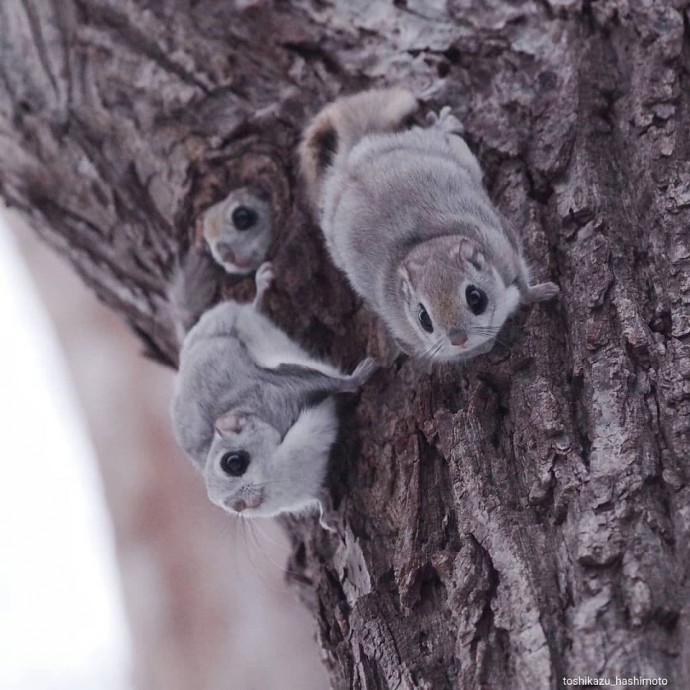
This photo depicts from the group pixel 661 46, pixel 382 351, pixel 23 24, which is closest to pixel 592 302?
pixel 382 351

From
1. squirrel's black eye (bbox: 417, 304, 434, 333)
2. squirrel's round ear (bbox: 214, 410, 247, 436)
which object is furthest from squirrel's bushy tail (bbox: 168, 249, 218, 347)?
squirrel's black eye (bbox: 417, 304, 434, 333)

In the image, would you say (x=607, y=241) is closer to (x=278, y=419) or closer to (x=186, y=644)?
(x=278, y=419)

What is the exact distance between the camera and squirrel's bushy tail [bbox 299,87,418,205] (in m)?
3.12

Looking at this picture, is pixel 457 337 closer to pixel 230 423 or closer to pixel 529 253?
pixel 529 253

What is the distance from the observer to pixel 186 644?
477 cm

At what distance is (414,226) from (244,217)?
660 millimetres

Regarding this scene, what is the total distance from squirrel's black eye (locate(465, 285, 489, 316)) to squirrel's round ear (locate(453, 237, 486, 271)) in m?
0.07

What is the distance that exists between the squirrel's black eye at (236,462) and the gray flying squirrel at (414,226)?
597 mm

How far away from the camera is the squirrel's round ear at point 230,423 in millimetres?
2861

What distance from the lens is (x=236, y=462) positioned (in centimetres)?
286

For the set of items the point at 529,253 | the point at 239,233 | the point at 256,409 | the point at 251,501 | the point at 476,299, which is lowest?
the point at 251,501

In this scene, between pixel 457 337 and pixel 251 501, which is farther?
pixel 251 501

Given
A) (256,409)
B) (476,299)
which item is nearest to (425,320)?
(476,299)

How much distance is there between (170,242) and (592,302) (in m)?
1.77
